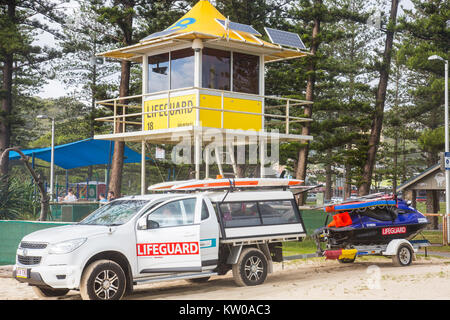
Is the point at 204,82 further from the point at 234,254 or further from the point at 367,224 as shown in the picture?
the point at 234,254

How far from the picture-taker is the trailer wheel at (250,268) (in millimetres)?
13734

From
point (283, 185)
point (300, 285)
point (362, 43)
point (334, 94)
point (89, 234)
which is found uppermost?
point (362, 43)

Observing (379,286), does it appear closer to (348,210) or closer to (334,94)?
(348,210)

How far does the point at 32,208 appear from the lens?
27375 millimetres

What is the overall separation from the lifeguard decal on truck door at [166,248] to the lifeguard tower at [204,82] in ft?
21.7

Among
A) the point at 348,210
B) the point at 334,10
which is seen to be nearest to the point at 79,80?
the point at 334,10

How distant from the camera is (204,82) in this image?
2008 centimetres

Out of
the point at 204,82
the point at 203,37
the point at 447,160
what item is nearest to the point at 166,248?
the point at 204,82

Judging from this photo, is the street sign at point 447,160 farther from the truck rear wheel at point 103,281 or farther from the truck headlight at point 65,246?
the truck headlight at point 65,246

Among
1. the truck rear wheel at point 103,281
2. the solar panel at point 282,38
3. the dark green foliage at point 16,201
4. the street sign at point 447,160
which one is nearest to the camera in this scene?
the truck rear wheel at point 103,281

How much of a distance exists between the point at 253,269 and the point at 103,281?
3733 mm

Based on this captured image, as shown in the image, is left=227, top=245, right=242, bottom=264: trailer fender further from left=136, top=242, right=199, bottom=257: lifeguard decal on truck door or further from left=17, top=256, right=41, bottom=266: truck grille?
left=17, top=256, right=41, bottom=266: truck grille

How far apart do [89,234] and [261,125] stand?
10612mm

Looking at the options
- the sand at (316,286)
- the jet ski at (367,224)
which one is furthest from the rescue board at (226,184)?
the jet ski at (367,224)
